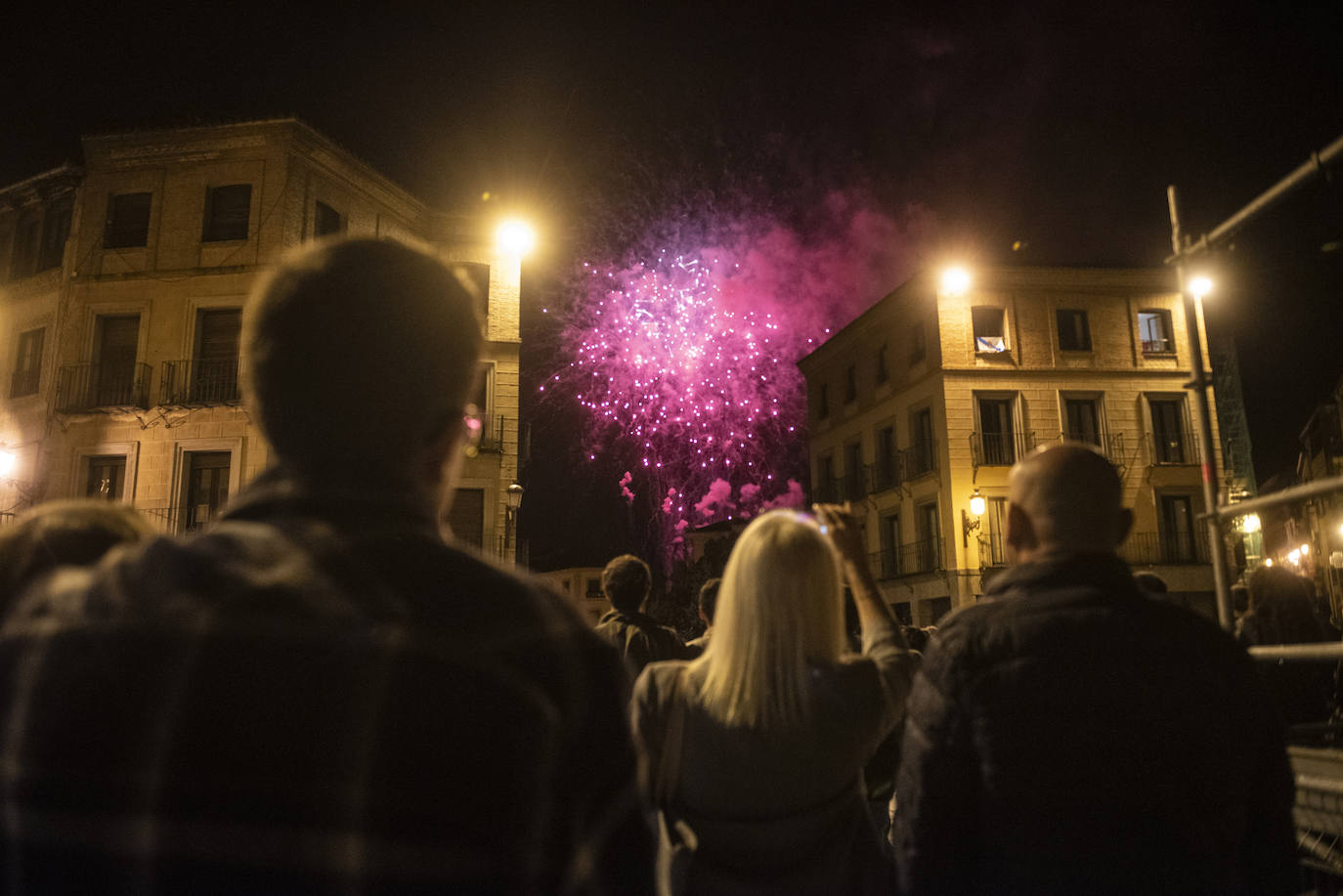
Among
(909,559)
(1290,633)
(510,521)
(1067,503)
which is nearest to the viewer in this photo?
(1067,503)

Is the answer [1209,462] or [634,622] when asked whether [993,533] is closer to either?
[634,622]

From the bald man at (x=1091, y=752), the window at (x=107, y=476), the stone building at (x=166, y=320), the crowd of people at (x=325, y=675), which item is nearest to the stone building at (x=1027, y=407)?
the stone building at (x=166, y=320)

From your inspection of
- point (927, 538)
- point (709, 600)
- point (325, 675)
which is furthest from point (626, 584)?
point (927, 538)

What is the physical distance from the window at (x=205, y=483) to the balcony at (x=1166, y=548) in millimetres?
24156

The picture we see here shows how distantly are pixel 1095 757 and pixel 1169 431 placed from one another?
28819 mm

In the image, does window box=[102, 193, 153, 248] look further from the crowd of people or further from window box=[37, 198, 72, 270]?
the crowd of people

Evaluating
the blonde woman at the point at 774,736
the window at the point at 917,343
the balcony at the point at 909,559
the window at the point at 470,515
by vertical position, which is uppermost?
the window at the point at 917,343

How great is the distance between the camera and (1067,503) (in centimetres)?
226

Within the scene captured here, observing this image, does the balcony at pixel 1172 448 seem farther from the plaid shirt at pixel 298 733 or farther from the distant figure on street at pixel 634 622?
the plaid shirt at pixel 298 733

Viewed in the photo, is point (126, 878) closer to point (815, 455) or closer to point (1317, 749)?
point (1317, 749)

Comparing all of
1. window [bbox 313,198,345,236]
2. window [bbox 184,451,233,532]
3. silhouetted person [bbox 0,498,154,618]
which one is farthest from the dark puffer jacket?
window [bbox 313,198,345,236]

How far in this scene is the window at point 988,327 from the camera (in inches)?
1085

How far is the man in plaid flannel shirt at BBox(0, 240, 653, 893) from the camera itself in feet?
3.20

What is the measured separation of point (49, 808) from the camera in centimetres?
100
